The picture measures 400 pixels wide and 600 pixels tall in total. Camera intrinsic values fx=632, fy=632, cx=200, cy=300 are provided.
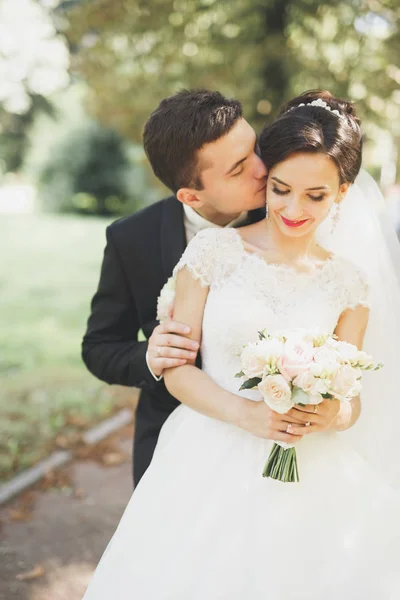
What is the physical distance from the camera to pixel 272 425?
215 cm

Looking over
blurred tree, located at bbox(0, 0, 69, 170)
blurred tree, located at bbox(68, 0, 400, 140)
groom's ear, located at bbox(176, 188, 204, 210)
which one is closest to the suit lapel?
groom's ear, located at bbox(176, 188, 204, 210)

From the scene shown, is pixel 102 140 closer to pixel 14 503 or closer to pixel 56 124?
pixel 56 124

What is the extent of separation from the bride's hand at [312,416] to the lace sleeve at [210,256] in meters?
0.64

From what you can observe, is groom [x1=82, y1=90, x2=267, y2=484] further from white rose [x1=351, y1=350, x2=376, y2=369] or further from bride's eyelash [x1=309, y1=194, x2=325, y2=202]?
white rose [x1=351, y1=350, x2=376, y2=369]

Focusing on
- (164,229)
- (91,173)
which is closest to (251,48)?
(164,229)

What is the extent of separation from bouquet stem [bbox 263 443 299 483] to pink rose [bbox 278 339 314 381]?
403mm

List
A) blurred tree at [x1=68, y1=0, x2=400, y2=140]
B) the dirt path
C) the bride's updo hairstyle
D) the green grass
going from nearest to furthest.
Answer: the bride's updo hairstyle, the dirt path, the green grass, blurred tree at [x1=68, y1=0, x2=400, y2=140]

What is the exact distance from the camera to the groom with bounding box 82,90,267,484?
2496 mm

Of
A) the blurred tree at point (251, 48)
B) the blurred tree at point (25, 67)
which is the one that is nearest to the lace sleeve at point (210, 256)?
the blurred tree at point (251, 48)

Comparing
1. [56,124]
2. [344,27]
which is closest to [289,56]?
[344,27]

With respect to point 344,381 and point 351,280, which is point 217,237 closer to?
point 351,280

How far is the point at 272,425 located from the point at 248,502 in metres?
0.34

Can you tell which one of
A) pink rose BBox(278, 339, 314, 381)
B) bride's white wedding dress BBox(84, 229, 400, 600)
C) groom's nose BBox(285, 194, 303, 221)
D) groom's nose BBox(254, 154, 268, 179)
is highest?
groom's nose BBox(254, 154, 268, 179)

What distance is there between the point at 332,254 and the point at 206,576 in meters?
1.35
